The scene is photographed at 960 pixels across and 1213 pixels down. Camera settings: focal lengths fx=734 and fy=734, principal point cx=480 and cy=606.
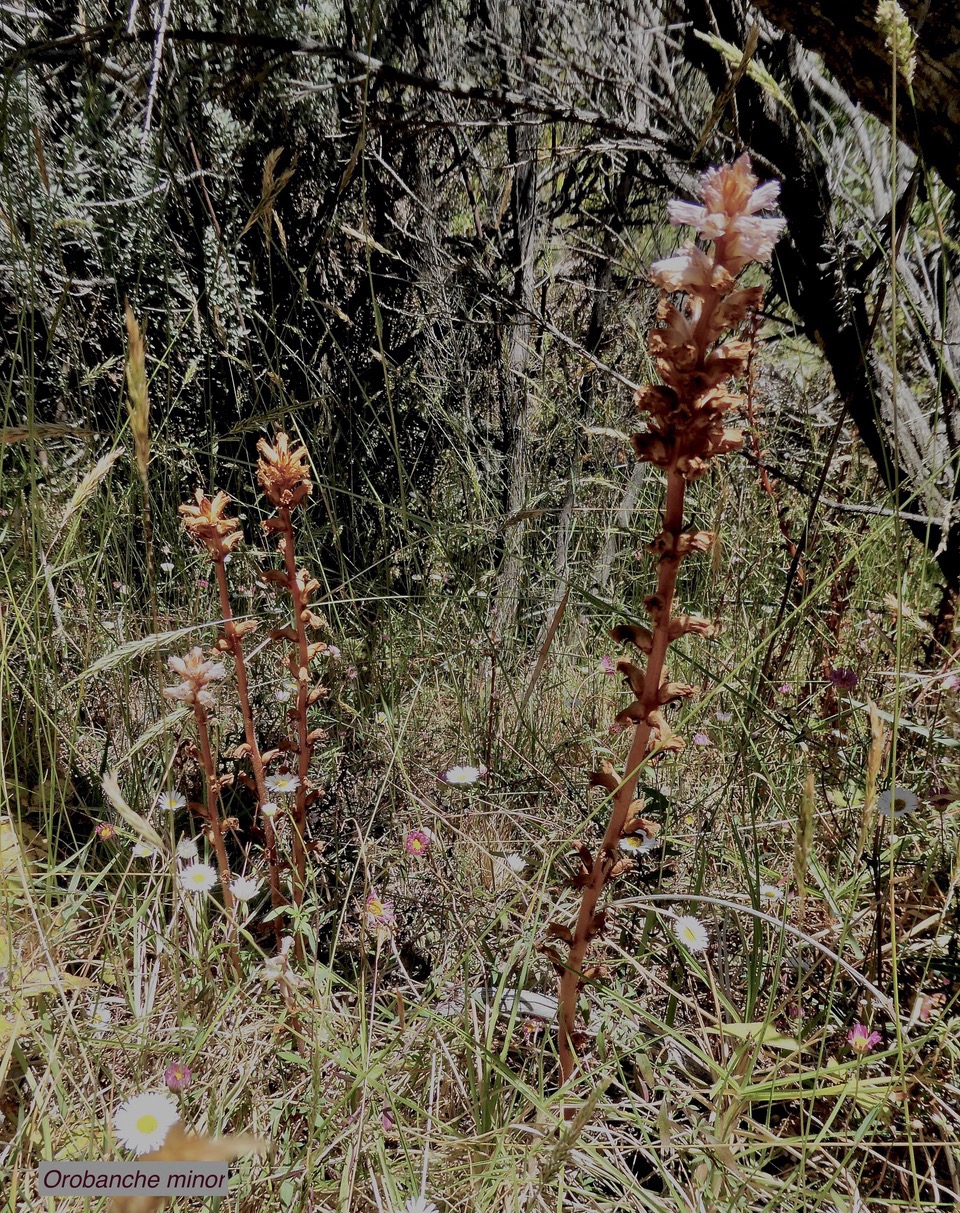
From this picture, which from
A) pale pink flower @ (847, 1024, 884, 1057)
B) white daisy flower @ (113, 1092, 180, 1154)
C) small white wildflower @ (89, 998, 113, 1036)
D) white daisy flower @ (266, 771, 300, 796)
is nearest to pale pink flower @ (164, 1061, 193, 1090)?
white daisy flower @ (113, 1092, 180, 1154)

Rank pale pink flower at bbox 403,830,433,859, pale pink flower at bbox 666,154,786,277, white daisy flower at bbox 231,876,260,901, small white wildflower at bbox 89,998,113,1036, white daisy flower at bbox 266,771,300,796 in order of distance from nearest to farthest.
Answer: pale pink flower at bbox 666,154,786,277, small white wildflower at bbox 89,998,113,1036, white daisy flower at bbox 231,876,260,901, pale pink flower at bbox 403,830,433,859, white daisy flower at bbox 266,771,300,796

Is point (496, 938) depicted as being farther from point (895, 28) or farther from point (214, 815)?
point (895, 28)

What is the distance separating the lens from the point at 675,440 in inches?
29.2

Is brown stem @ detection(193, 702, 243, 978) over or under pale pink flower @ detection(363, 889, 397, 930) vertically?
over

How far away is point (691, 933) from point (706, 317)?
34.1 inches

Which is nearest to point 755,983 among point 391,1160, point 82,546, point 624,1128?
point 624,1128

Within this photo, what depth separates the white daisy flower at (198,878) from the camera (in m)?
1.19

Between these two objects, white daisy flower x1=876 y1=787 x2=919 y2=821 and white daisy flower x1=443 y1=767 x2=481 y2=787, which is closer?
white daisy flower x1=876 y1=787 x2=919 y2=821

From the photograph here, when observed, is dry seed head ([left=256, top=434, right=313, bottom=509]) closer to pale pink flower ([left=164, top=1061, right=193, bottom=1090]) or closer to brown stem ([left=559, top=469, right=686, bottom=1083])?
brown stem ([left=559, top=469, right=686, bottom=1083])

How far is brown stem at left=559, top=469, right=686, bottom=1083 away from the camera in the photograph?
2.49 ft

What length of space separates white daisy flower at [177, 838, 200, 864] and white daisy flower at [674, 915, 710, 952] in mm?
707

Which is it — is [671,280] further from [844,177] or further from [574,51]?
[574,51]

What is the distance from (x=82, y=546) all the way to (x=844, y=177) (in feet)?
7.87

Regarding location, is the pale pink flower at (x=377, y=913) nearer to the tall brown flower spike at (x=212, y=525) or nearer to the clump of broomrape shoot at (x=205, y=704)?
the clump of broomrape shoot at (x=205, y=704)
